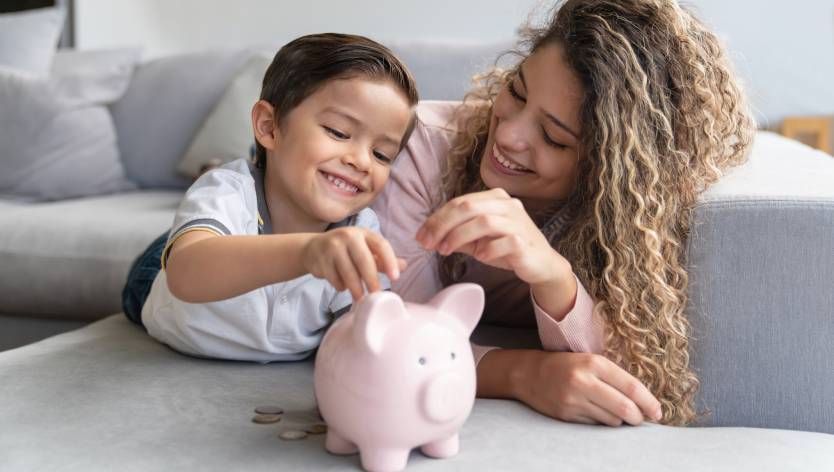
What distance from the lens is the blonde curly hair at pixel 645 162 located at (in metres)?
1.05

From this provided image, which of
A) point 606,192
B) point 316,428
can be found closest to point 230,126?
point 606,192

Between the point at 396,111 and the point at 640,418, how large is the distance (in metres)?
0.53

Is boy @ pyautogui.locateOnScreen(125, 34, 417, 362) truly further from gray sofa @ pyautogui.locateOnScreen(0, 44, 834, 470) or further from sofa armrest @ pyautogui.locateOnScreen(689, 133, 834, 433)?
sofa armrest @ pyautogui.locateOnScreen(689, 133, 834, 433)

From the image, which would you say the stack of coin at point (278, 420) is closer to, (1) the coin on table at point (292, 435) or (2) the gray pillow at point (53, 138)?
(1) the coin on table at point (292, 435)

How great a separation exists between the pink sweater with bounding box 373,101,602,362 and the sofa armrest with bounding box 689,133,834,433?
0.28 meters

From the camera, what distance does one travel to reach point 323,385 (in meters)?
0.81

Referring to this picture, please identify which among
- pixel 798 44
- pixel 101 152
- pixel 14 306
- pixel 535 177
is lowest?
pixel 14 306

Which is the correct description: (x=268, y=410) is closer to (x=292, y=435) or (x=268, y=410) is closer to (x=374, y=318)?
(x=292, y=435)

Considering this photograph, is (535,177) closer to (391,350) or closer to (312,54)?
(312,54)

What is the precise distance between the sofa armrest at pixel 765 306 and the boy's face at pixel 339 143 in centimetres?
44

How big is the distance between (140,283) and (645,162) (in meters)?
0.85

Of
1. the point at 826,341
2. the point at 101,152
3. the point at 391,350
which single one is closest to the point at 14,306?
the point at 101,152

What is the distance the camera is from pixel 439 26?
9.94 ft

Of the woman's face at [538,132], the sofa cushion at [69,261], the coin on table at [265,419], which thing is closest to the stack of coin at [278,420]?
the coin on table at [265,419]
